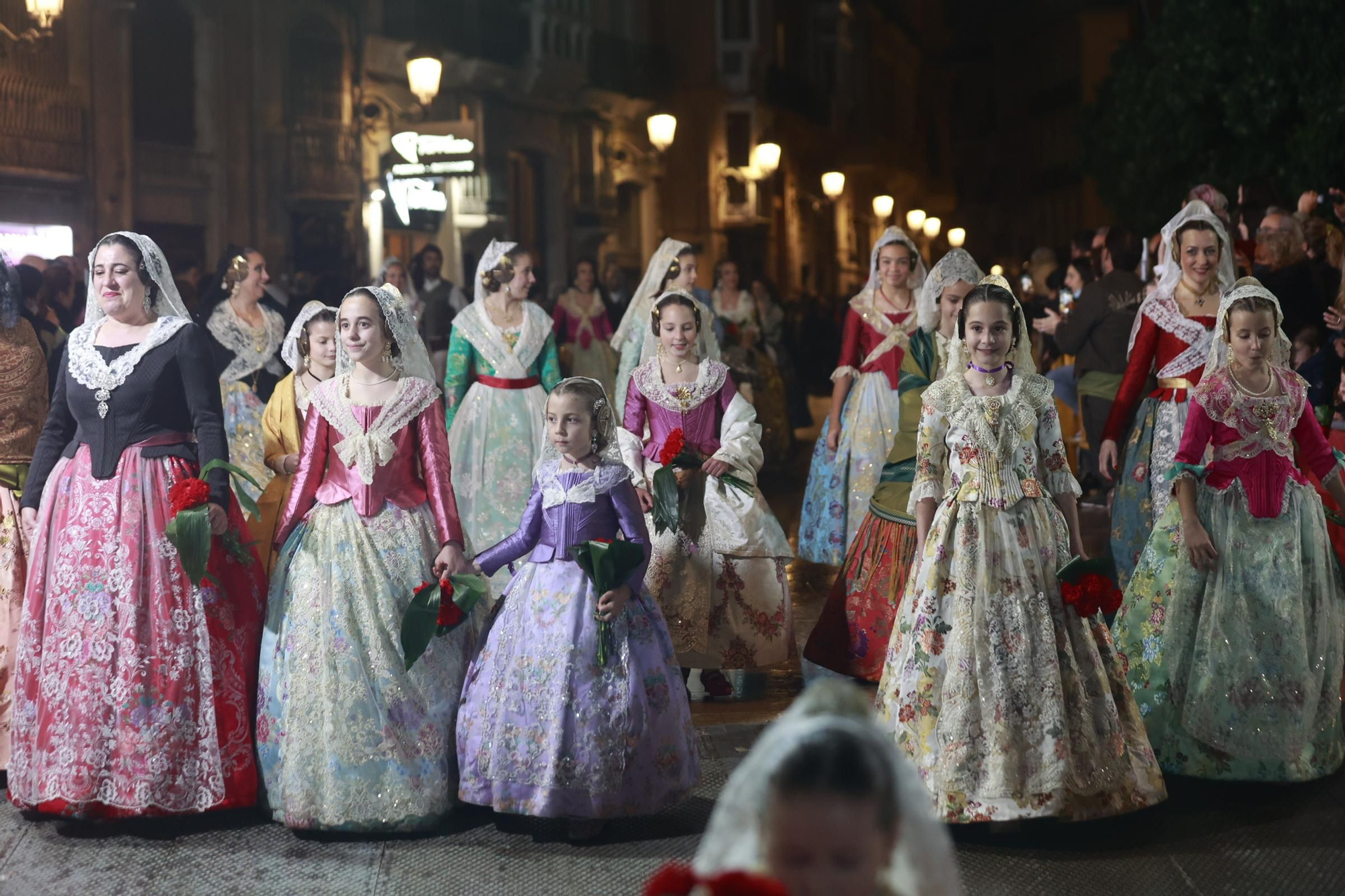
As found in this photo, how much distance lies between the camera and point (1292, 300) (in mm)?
7992

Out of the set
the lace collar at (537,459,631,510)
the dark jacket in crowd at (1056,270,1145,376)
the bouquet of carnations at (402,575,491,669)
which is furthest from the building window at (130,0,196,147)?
the bouquet of carnations at (402,575,491,669)

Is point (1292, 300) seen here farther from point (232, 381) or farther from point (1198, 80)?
point (1198, 80)

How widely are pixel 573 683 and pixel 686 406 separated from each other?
190 centimetres

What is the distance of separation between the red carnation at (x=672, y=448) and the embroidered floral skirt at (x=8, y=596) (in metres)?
2.26

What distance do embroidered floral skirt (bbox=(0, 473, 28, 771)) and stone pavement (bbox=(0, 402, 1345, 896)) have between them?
41 centimetres

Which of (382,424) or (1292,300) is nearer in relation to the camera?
(382,424)

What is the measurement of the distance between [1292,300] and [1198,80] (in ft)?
29.1

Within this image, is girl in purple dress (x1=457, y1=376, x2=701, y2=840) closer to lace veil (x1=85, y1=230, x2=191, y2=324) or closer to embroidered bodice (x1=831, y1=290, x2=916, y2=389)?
lace veil (x1=85, y1=230, x2=191, y2=324)

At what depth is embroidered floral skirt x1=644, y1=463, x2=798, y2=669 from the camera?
5.97 m

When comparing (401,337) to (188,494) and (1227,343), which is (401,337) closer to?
(188,494)

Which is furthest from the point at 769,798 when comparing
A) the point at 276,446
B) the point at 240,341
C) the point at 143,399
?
the point at 240,341

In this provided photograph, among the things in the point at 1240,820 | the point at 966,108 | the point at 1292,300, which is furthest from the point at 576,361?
the point at 966,108

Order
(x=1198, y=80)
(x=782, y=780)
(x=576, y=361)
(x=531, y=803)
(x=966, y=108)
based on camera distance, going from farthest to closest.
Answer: (x=966, y=108)
(x=1198, y=80)
(x=576, y=361)
(x=531, y=803)
(x=782, y=780)

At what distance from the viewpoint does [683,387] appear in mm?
6102
